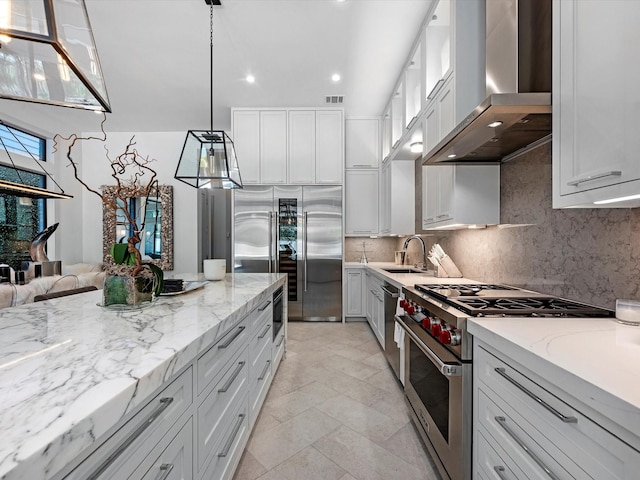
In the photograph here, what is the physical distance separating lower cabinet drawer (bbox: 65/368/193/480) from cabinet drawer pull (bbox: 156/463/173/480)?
88 mm

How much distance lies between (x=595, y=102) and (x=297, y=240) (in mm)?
3734

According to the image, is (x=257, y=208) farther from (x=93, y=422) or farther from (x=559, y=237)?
(x=93, y=422)

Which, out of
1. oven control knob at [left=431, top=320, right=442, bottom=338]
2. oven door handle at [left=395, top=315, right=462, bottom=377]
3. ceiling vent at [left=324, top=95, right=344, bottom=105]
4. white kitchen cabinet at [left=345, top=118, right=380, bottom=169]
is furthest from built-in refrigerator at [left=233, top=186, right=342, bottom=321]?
oven control knob at [left=431, top=320, right=442, bottom=338]

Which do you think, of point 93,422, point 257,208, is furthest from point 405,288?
point 257,208

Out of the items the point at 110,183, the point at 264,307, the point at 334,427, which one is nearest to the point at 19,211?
the point at 110,183

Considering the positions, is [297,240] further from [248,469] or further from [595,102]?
[595,102]

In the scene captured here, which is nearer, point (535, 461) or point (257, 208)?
point (535, 461)

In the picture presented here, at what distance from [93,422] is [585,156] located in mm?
1554

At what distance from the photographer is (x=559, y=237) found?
1.67 m

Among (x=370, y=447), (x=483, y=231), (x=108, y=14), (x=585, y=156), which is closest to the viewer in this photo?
(x=585, y=156)

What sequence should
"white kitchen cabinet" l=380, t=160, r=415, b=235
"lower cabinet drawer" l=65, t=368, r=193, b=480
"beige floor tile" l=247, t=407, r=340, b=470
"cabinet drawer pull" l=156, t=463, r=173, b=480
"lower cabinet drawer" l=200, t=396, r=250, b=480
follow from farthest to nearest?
1. "white kitchen cabinet" l=380, t=160, r=415, b=235
2. "beige floor tile" l=247, t=407, r=340, b=470
3. "lower cabinet drawer" l=200, t=396, r=250, b=480
4. "cabinet drawer pull" l=156, t=463, r=173, b=480
5. "lower cabinet drawer" l=65, t=368, r=193, b=480

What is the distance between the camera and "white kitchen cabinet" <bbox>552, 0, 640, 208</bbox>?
0.93 m

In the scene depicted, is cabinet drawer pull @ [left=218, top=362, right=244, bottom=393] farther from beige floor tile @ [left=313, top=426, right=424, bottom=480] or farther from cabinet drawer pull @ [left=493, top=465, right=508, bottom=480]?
cabinet drawer pull @ [left=493, top=465, right=508, bottom=480]

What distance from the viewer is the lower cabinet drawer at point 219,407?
1126 millimetres
